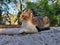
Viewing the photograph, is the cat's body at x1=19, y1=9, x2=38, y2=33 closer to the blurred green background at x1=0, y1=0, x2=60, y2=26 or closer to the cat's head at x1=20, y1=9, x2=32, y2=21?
the cat's head at x1=20, y1=9, x2=32, y2=21

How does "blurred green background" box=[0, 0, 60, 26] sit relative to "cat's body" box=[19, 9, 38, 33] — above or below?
below

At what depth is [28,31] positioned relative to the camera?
80 centimetres

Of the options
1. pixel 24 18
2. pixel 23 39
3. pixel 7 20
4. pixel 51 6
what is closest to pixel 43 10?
pixel 51 6

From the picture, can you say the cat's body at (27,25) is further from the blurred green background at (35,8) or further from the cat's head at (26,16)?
the blurred green background at (35,8)

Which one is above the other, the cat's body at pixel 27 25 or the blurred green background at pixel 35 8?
the cat's body at pixel 27 25

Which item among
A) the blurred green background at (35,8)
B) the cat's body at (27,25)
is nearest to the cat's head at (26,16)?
the cat's body at (27,25)

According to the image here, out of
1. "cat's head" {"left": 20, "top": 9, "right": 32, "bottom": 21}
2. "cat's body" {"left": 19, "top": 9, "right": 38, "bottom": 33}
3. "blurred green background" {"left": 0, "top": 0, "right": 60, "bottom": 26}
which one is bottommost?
"blurred green background" {"left": 0, "top": 0, "right": 60, "bottom": 26}

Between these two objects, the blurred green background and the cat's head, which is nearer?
the cat's head

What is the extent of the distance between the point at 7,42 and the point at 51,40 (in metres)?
0.14

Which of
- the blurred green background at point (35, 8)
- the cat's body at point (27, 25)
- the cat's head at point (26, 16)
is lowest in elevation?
the blurred green background at point (35, 8)

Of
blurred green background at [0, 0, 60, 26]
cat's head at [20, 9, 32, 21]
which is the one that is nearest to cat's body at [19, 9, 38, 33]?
cat's head at [20, 9, 32, 21]

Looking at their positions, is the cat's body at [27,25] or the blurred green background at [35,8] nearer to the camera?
the cat's body at [27,25]

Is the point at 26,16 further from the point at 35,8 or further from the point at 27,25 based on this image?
the point at 35,8

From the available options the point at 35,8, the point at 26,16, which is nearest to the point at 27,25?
the point at 26,16
